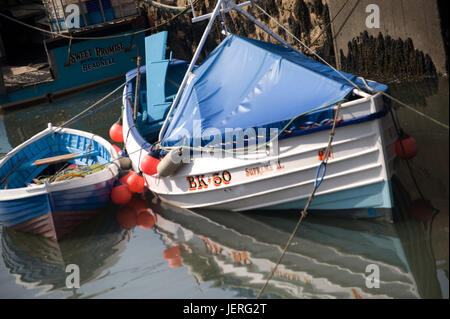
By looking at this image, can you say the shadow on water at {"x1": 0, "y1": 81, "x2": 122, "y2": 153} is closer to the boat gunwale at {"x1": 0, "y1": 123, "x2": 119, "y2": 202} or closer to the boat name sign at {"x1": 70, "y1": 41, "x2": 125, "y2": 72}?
the boat name sign at {"x1": 70, "y1": 41, "x2": 125, "y2": 72}

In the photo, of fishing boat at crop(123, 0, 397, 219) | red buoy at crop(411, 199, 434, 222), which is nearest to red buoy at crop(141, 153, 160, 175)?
fishing boat at crop(123, 0, 397, 219)

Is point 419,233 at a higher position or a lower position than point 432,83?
lower

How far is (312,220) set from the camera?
7.77m

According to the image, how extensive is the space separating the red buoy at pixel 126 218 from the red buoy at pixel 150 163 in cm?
92

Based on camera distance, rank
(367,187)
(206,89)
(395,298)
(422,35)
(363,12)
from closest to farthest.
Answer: (395,298), (367,187), (206,89), (422,35), (363,12)

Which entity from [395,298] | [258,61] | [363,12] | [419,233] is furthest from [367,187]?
[363,12]

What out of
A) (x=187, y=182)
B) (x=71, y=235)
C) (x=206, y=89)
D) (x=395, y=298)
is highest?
(x=206, y=89)

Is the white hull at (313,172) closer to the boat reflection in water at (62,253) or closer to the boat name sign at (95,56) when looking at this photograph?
the boat reflection in water at (62,253)

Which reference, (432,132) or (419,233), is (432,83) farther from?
(419,233)

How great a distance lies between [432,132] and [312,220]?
2672 mm

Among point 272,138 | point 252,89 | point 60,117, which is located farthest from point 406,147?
point 60,117

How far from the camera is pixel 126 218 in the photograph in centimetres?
915

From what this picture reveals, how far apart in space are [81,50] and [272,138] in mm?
12643

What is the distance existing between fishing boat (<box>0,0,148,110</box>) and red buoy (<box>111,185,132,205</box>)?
30.8 feet
